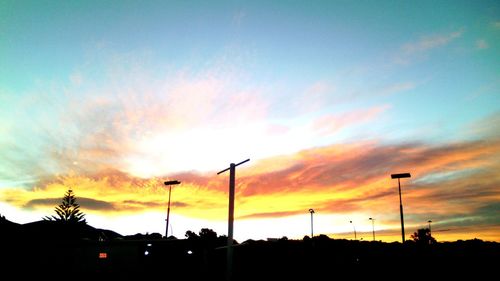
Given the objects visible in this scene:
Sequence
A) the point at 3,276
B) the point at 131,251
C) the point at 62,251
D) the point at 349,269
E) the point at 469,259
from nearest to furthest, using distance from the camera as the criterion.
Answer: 1. the point at 3,276
2. the point at 62,251
3. the point at 131,251
4. the point at 349,269
5. the point at 469,259

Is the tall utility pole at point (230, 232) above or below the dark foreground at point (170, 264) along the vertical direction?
above

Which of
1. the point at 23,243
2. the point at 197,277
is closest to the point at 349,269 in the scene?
the point at 197,277

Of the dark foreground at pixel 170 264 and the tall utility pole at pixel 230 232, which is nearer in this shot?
the tall utility pole at pixel 230 232

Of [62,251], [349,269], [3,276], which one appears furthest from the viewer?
[349,269]

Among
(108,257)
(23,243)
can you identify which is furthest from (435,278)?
(23,243)

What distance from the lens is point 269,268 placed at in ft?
131

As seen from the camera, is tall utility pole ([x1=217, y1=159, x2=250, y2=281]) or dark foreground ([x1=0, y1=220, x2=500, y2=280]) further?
dark foreground ([x1=0, y1=220, x2=500, y2=280])

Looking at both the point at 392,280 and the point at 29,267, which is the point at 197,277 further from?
the point at 392,280

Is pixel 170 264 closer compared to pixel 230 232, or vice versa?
pixel 230 232

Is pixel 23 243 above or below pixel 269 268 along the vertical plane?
above

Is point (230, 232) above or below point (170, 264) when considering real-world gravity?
above

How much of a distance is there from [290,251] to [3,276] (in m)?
34.2

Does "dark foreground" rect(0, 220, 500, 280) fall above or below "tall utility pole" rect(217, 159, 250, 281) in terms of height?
below

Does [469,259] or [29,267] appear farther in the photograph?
[469,259]
